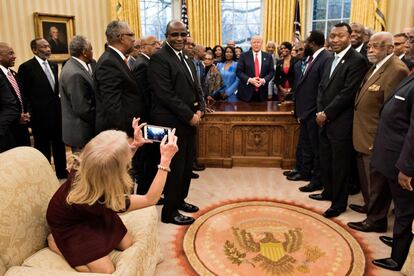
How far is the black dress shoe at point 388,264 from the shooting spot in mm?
2527

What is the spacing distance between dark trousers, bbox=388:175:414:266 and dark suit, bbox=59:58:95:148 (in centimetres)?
266

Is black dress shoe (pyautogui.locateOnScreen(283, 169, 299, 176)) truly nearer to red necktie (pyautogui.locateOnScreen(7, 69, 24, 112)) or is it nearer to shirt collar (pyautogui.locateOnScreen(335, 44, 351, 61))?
shirt collar (pyautogui.locateOnScreen(335, 44, 351, 61))

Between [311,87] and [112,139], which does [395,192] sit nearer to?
[311,87]

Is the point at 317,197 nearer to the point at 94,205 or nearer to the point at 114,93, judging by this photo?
the point at 114,93

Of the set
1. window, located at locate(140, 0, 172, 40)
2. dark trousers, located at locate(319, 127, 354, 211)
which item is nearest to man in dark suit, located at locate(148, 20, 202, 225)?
dark trousers, located at locate(319, 127, 354, 211)

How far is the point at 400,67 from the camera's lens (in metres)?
2.78

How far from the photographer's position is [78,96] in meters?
3.25

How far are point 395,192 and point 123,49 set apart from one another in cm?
243

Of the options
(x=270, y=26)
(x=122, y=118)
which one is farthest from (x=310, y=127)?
(x=270, y=26)

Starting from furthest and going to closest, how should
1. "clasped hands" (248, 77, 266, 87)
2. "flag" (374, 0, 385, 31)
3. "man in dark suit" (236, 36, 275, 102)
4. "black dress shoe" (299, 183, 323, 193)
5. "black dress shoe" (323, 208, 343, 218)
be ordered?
"flag" (374, 0, 385, 31)
"man in dark suit" (236, 36, 275, 102)
"clasped hands" (248, 77, 266, 87)
"black dress shoe" (299, 183, 323, 193)
"black dress shoe" (323, 208, 343, 218)

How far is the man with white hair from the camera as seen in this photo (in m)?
2.82

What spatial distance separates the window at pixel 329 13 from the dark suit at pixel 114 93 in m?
6.51

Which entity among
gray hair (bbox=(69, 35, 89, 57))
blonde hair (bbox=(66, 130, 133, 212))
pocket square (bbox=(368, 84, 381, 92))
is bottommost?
blonde hair (bbox=(66, 130, 133, 212))

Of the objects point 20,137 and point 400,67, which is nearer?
point 400,67
